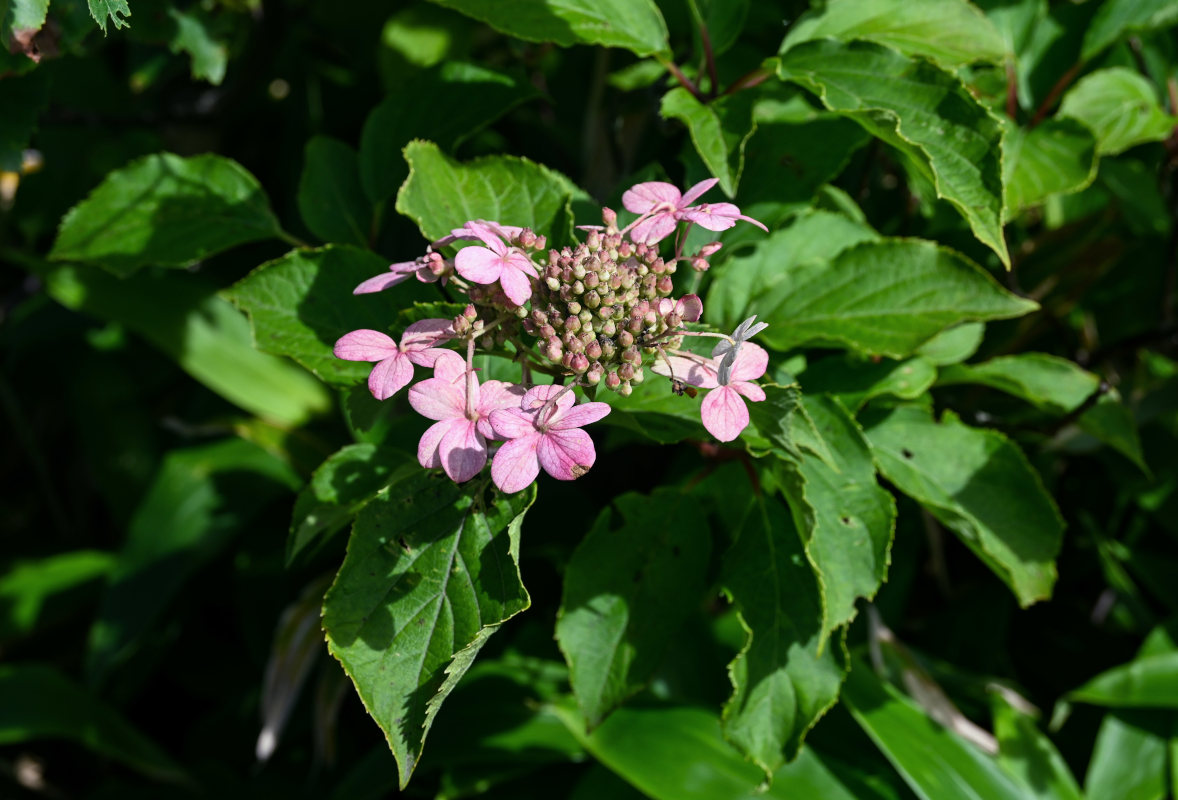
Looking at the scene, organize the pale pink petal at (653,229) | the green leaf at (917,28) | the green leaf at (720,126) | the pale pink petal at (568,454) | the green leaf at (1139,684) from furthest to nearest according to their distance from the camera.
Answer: the green leaf at (1139,684)
the green leaf at (917,28)
the green leaf at (720,126)
the pale pink petal at (653,229)
the pale pink petal at (568,454)

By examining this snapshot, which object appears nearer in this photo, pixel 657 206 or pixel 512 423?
pixel 512 423

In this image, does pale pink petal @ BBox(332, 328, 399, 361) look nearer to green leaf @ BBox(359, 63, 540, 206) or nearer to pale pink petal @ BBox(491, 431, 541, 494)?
pale pink petal @ BBox(491, 431, 541, 494)

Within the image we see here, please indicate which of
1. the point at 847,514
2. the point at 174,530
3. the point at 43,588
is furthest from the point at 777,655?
the point at 43,588

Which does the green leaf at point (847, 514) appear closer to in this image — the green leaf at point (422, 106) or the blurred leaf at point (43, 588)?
the green leaf at point (422, 106)

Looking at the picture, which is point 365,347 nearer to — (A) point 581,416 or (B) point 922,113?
(A) point 581,416

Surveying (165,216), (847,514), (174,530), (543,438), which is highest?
(543,438)

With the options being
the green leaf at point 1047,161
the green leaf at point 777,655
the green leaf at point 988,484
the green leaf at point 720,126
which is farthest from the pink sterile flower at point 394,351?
the green leaf at point 1047,161

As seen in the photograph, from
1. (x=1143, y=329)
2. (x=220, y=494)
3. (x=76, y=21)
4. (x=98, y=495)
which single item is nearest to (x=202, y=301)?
(x=220, y=494)
